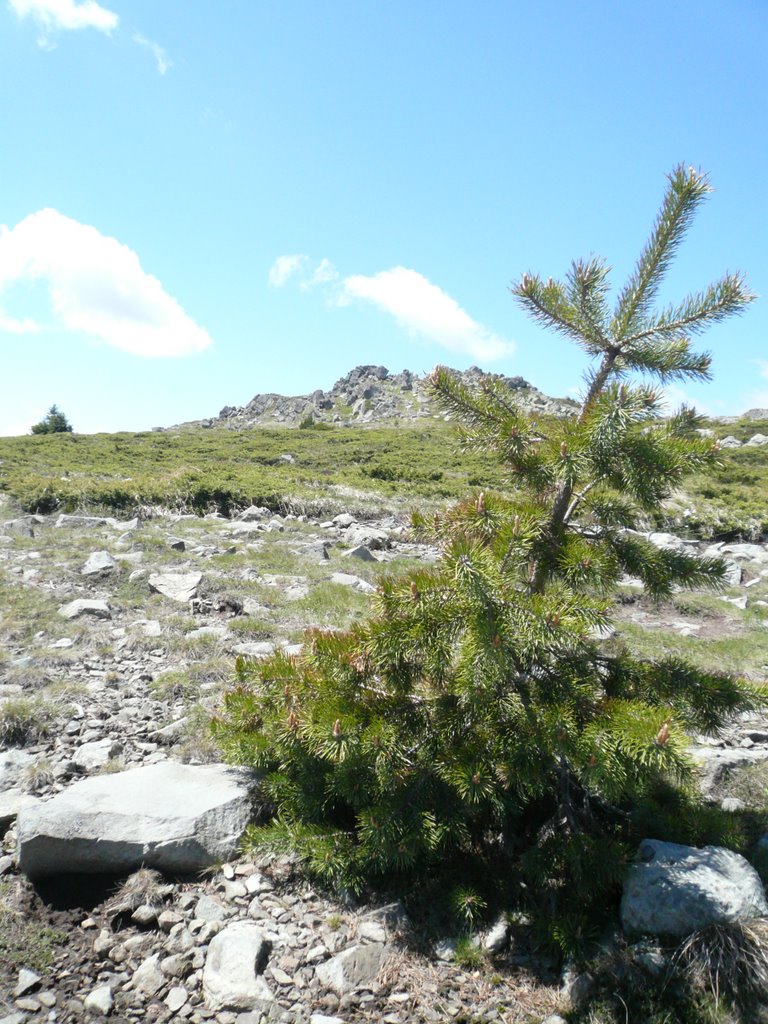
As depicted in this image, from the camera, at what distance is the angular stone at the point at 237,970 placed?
3064mm

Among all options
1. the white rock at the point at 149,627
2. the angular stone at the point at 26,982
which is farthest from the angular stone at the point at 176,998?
the white rock at the point at 149,627

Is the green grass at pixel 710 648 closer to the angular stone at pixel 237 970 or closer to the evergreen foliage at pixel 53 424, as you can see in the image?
the angular stone at pixel 237 970

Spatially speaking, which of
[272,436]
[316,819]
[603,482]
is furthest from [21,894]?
[272,436]

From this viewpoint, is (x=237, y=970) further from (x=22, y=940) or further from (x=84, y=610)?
(x=84, y=610)

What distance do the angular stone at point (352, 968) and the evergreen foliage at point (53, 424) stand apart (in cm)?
6431

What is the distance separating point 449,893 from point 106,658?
4852mm

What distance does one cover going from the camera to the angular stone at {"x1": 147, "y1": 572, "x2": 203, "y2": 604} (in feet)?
30.8

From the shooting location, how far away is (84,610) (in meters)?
8.30

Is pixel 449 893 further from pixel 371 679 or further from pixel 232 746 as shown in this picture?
pixel 232 746

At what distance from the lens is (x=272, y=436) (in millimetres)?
58188

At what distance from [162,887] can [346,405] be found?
11540cm

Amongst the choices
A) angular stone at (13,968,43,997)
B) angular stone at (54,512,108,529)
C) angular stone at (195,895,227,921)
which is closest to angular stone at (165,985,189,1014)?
angular stone at (195,895,227,921)

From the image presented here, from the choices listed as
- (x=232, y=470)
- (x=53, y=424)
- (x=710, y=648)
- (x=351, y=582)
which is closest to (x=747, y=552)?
(x=710, y=648)

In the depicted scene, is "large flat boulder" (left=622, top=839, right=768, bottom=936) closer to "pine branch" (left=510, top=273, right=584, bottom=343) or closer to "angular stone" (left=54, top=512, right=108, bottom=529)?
"pine branch" (left=510, top=273, right=584, bottom=343)
